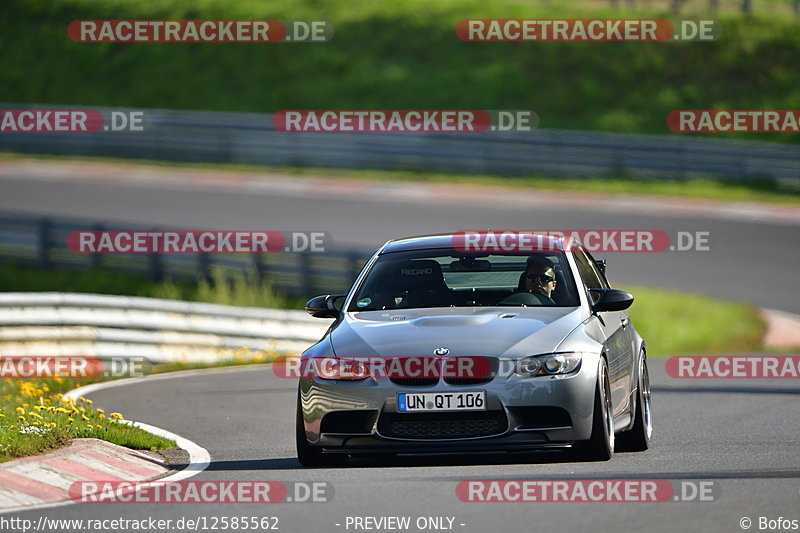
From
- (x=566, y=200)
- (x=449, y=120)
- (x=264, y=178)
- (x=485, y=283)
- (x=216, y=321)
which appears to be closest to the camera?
(x=485, y=283)

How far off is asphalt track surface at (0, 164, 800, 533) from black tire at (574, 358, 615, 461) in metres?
0.11

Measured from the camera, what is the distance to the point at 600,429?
9000 mm

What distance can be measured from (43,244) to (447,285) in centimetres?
1612

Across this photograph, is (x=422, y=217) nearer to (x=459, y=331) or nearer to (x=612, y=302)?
(x=612, y=302)

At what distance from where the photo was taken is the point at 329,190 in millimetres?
33594

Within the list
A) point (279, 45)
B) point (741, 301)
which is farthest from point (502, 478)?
point (279, 45)

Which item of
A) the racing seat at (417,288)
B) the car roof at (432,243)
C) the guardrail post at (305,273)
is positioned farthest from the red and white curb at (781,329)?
the racing seat at (417,288)

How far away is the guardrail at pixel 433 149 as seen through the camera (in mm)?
33719

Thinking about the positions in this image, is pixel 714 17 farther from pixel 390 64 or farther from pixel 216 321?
pixel 216 321

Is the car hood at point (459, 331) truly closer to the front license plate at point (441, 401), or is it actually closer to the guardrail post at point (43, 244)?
the front license plate at point (441, 401)

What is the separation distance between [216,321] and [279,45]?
2913 centimetres

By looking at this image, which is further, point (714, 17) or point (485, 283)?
point (714, 17)

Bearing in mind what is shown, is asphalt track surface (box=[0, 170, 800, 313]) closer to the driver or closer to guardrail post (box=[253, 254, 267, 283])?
guardrail post (box=[253, 254, 267, 283])

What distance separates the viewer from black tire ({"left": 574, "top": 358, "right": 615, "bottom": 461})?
29.4ft
